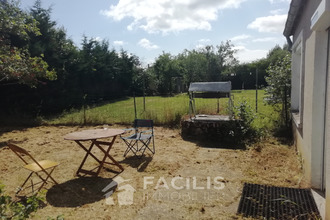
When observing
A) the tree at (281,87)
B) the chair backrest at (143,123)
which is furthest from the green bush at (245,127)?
the chair backrest at (143,123)

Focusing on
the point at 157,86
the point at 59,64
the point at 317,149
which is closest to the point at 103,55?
the point at 59,64

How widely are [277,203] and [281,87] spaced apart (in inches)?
194

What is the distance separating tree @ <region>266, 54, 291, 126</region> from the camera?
23.2 feet

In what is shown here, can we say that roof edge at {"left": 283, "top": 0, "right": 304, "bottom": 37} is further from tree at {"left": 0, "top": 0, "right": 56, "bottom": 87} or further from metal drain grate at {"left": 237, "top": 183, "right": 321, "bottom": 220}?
tree at {"left": 0, "top": 0, "right": 56, "bottom": 87}

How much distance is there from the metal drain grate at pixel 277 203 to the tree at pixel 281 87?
4034 millimetres

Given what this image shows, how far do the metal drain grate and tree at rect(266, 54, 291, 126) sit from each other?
403 centimetres

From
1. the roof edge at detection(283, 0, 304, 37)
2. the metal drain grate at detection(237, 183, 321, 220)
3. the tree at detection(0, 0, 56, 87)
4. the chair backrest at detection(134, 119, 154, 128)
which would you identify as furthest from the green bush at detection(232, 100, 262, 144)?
the tree at detection(0, 0, 56, 87)

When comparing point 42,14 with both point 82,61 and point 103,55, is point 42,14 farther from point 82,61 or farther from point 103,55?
point 103,55

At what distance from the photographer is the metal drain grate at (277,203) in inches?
117

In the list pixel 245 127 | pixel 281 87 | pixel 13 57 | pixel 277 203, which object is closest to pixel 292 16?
pixel 281 87

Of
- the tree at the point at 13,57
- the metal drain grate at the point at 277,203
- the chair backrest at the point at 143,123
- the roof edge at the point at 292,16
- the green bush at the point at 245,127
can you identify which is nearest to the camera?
the metal drain grate at the point at 277,203

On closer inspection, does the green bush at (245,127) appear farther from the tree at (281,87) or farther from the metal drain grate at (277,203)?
the metal drain grate at (277,203)

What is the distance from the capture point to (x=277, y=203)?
10.6ft

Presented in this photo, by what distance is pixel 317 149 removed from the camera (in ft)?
11.1
